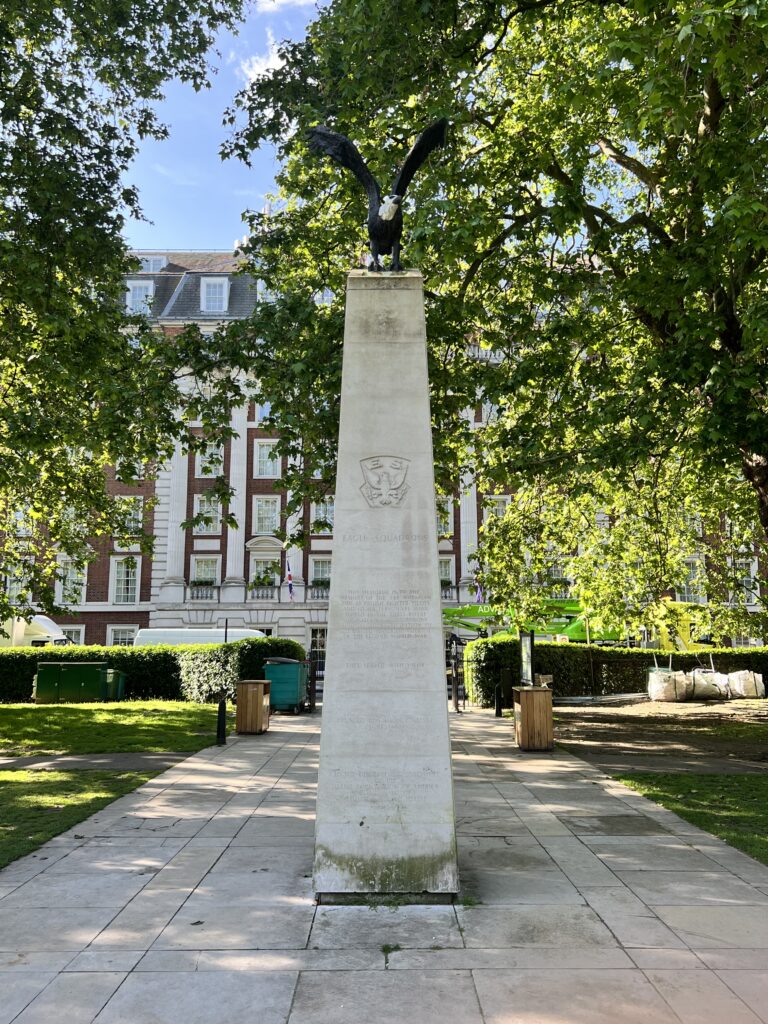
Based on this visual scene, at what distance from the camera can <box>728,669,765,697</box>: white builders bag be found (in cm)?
2723

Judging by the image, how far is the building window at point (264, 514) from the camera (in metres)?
43.3

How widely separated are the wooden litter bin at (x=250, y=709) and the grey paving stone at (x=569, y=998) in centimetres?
1176

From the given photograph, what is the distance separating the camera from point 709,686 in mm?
26312

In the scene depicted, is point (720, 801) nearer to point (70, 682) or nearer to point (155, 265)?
point (70, 682)

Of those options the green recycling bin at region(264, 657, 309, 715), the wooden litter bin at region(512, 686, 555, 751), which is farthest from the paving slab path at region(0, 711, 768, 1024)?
the green recycling bin at region(264, 657, 309, 715)

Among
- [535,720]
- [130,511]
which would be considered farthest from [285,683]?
[535,720]

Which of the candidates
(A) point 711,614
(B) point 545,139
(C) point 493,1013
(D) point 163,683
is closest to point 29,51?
(B) point 545,139

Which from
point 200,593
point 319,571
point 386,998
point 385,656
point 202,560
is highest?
point 202,560

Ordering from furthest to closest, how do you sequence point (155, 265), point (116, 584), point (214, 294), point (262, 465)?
point (155, 265), point (214, 294), point (262, 465), point (116, 584)

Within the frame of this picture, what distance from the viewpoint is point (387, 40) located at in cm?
1080

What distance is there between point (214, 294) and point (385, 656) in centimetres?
4315

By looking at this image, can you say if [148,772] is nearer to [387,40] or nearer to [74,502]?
[74,502]

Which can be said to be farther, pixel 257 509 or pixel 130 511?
pixel 257 509

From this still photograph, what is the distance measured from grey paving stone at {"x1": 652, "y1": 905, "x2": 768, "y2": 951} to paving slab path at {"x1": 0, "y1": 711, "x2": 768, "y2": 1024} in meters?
0.02
